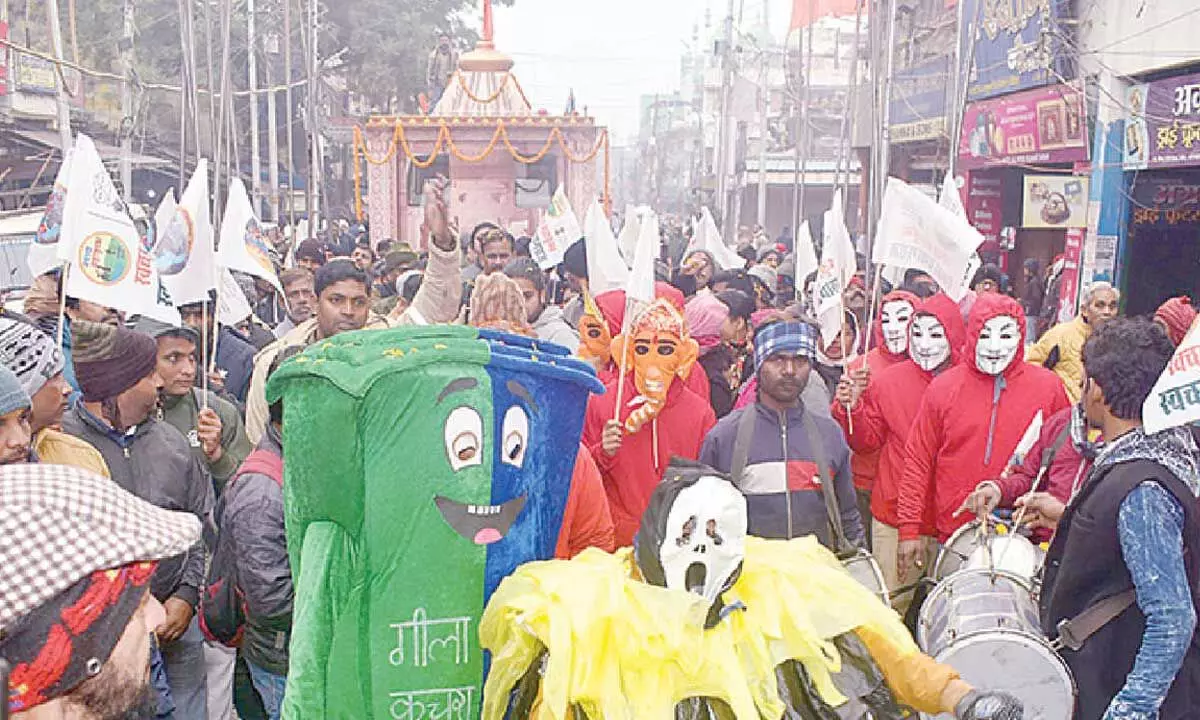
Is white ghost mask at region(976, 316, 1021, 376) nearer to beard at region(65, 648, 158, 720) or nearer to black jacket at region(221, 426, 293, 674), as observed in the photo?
black jacket at region(221, 426, 293, 674)

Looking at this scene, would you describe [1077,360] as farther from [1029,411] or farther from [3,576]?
[3,576]

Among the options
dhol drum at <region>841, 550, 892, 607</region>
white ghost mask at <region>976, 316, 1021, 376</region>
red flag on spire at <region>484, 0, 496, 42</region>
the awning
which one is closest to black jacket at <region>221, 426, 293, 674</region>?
dhol drum at <region>841, 550, 892, 607</region>

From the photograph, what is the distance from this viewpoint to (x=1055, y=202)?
1537 cm

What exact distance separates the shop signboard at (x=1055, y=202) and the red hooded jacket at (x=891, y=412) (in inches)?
399

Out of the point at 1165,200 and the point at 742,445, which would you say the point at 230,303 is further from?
the point at 1165,200

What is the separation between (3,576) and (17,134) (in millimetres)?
23012

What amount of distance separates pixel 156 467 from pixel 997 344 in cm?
363

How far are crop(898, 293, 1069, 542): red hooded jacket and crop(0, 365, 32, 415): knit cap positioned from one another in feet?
12.2

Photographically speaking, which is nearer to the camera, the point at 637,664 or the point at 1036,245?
the point at 637,664

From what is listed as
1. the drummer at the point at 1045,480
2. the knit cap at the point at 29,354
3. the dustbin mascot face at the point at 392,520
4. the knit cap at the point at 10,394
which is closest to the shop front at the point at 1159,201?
the drummer at the point at 1045,480

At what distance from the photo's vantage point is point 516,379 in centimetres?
301

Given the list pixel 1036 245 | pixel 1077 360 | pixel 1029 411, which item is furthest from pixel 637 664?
pixel 1036 245

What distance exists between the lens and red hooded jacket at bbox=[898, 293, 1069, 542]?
526 cm

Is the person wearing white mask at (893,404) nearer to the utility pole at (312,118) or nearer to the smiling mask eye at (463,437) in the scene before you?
the smiling mask eye at (463,437)
